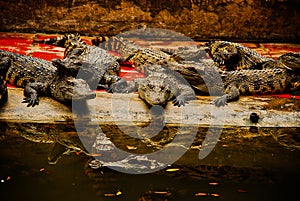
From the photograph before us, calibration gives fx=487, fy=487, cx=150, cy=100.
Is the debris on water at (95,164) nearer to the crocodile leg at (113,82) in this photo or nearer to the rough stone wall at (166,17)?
the crocodile leg at (113,82)

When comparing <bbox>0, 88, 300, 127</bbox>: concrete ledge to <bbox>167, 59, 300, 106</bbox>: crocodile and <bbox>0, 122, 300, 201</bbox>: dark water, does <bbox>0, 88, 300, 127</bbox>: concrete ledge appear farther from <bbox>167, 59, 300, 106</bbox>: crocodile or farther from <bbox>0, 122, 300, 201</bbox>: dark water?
<bbox>167, 59, 300, 106</bbox>: crocodile

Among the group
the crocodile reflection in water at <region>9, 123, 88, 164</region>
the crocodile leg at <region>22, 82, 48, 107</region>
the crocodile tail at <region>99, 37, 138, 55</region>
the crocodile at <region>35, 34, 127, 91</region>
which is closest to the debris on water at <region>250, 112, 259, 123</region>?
the crocodile at <region>35, 34, 127, 91</region>

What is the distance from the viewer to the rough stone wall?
9.26m

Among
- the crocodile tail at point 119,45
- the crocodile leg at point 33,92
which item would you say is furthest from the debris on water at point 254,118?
the crocodile tail at point 119,45

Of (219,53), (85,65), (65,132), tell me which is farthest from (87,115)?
(219,53)

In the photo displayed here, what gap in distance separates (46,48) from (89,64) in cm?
169

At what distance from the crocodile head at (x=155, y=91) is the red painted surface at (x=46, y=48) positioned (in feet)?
3.53

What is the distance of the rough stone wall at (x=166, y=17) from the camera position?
30.4 ft

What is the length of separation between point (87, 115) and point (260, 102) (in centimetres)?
229

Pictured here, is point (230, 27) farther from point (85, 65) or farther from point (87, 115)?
point (87, 115)

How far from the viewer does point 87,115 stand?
565 centimetres

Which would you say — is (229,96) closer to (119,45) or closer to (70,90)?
(70,90)

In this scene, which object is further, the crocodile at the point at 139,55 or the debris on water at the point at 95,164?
the crocodile at the point at 139,55

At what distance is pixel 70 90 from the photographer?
5.79 meters
